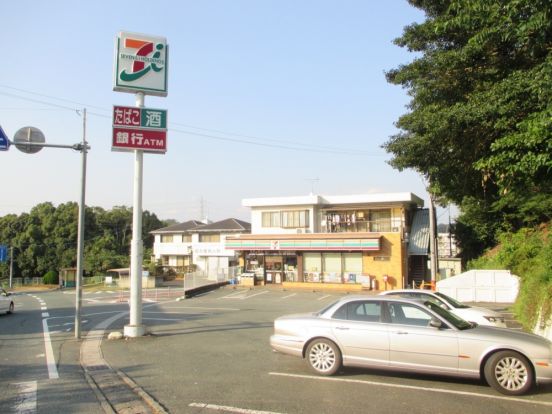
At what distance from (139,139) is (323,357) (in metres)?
8.13

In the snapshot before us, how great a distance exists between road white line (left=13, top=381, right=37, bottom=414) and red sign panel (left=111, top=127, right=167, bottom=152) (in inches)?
268

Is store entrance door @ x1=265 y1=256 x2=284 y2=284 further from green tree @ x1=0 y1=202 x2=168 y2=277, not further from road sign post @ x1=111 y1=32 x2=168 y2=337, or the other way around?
green tree @ x1=0 y1=202 x2=168 y2=277

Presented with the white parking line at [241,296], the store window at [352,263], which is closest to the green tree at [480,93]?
the white parking line at [241,296]

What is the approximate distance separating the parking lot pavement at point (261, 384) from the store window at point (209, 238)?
133 ft

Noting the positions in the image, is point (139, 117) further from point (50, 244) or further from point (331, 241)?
point (50, 244)

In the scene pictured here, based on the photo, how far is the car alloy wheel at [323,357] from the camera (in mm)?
8172


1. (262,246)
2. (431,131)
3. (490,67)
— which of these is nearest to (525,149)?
(431,131)

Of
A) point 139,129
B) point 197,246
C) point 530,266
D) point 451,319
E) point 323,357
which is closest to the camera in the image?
point 451,319

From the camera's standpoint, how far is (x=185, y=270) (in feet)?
183

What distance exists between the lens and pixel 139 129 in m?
13.3

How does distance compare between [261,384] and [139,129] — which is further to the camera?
[139,129]

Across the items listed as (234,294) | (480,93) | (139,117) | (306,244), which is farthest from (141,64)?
(306,244)

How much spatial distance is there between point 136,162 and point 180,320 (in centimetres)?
679

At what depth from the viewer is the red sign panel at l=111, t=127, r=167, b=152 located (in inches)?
514
